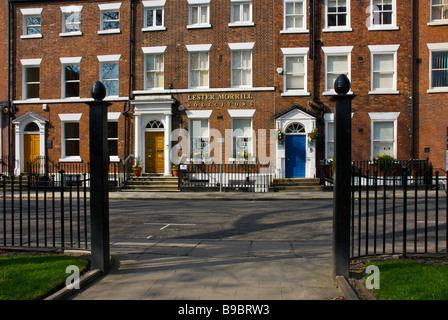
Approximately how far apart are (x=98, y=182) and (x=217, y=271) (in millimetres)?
2255

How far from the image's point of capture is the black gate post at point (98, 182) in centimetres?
558

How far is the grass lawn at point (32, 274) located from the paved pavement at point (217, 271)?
452 mm

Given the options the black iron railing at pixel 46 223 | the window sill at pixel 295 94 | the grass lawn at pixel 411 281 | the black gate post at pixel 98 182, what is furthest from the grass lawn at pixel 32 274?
the window sill at pixel 295 94

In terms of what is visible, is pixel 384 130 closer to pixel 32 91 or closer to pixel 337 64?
pixel 337 64

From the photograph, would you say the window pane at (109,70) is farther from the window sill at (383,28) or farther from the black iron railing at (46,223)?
the window sill at (383,28)

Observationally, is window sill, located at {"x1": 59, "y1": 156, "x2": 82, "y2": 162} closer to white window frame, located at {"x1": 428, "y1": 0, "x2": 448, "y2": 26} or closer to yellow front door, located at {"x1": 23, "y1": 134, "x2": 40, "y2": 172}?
yellow front door, located at {"x1": 23, "y1": 134, "x2": 40, "y2": 172}

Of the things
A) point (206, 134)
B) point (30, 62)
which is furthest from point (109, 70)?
point (206, 134)

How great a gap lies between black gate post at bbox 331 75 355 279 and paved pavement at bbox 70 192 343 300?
521 mm

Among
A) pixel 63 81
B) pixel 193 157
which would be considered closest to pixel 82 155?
pixel 63 81

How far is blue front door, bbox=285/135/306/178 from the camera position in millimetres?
20438

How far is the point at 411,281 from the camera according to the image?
4695 millimetres

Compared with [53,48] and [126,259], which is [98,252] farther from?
[53,48]

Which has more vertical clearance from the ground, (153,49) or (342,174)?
(153,49)

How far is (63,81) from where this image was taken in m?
22.8
